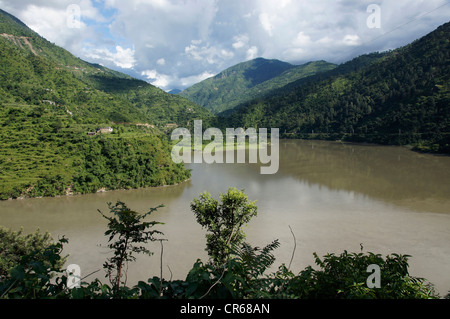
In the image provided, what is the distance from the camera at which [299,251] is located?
13938 millimetres

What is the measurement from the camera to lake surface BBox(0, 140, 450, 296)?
13.6m

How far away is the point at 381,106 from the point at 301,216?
64878 millimetres

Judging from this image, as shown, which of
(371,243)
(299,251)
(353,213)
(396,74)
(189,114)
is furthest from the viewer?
(189,114)

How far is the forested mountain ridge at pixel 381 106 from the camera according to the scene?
52.2 metres

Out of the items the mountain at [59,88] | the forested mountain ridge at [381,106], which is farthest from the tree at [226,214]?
the forested mountain ridge at [381,106]

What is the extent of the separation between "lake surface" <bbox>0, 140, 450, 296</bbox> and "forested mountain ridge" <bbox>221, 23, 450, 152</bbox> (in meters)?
22.5

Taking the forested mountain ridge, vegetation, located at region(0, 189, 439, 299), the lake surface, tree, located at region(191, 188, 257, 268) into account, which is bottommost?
the lake surface

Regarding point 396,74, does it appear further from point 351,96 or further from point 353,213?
point 353,213

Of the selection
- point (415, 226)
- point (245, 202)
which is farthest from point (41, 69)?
point (415, 226)

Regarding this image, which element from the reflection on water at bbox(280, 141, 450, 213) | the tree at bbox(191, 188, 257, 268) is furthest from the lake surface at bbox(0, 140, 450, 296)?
the tree at bbox(191, 188, 257, 268)

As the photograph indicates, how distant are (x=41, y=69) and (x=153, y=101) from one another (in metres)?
45.7

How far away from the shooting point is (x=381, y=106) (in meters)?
A: 70.1

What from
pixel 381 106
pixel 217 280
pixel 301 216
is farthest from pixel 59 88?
pixel 381 106

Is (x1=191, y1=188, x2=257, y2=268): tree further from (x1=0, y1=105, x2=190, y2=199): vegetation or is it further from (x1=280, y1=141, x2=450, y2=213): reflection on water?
(x1=0, y1=105, x2=190, y2=199): vegetation
